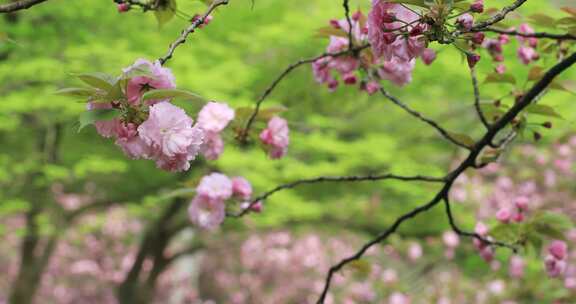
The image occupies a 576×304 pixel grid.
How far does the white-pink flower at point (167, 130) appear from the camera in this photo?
101 centimetres

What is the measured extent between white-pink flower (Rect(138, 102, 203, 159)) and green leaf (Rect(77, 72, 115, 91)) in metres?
0.07

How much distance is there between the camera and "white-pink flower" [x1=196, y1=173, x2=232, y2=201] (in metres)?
1.84

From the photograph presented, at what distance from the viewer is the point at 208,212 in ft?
6.19

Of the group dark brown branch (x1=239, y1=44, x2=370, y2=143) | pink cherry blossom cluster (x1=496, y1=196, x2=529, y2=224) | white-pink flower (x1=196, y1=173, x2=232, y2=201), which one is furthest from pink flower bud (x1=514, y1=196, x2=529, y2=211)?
white-pink flower (x1=196, y1=173, x2=232, y2=201)

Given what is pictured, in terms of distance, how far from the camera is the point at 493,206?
318 inches

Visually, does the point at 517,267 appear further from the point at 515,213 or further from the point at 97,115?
the point at 97,115

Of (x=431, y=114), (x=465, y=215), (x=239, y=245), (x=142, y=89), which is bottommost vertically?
(x=239, y=245)

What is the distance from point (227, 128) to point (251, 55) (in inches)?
219

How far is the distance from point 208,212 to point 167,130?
2.89 feet

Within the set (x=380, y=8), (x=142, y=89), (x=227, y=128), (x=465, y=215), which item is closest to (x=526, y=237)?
(x=227, y=128)

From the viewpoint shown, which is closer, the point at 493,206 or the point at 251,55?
the point at 251,55

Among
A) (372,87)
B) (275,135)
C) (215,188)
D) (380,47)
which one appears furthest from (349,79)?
(380,47)

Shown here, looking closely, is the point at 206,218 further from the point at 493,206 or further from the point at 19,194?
the point at 493,206

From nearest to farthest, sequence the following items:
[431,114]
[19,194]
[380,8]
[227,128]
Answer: [380,8] → [227,128] → [19,194] → [431,114]
